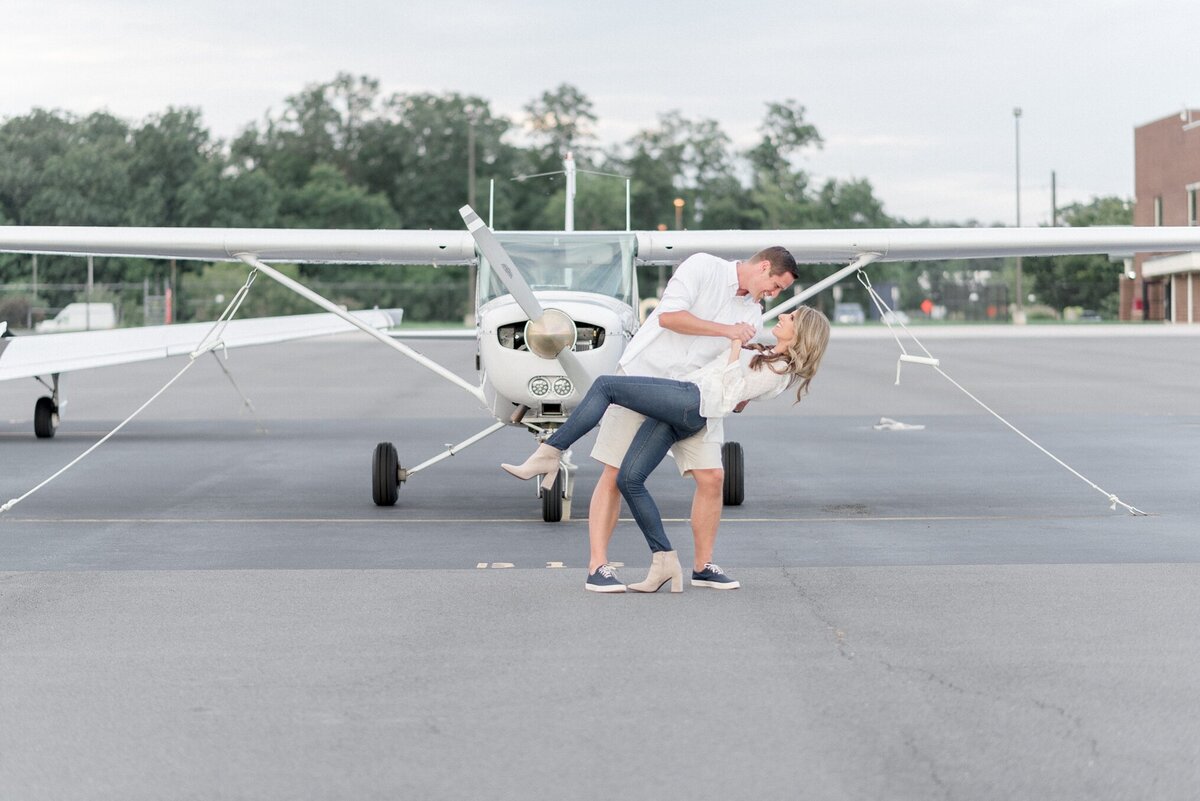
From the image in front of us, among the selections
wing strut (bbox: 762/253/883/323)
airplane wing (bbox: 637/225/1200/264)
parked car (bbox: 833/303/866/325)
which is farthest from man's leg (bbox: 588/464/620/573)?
parked car (bbox: 833/303/866/325)

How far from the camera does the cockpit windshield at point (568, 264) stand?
434 inches

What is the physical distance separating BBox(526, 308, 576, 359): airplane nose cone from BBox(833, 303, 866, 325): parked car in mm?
83294

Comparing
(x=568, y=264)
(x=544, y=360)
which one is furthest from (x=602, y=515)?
(x=568, y=264)

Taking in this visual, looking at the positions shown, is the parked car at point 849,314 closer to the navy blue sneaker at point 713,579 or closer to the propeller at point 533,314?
the propeller at point 533,314

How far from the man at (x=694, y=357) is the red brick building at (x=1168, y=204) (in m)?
63.9

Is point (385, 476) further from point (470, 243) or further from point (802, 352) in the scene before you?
point (802, 352)

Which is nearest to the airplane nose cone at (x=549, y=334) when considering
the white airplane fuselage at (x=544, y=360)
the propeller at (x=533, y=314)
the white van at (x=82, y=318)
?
the propeller at (x=533, y=314)

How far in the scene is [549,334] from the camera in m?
9.05

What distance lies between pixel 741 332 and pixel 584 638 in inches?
71.5

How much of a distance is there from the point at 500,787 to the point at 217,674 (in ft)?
6.08

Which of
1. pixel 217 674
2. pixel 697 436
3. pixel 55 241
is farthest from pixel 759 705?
pixel 55 241

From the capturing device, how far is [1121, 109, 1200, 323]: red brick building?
235ft

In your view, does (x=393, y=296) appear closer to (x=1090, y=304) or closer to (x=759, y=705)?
(x=1090, y=304)

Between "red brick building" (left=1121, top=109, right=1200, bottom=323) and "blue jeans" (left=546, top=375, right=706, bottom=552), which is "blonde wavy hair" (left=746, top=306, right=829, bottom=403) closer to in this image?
"blue jeans" (left=546, top=375, right=706, bottom=552)
